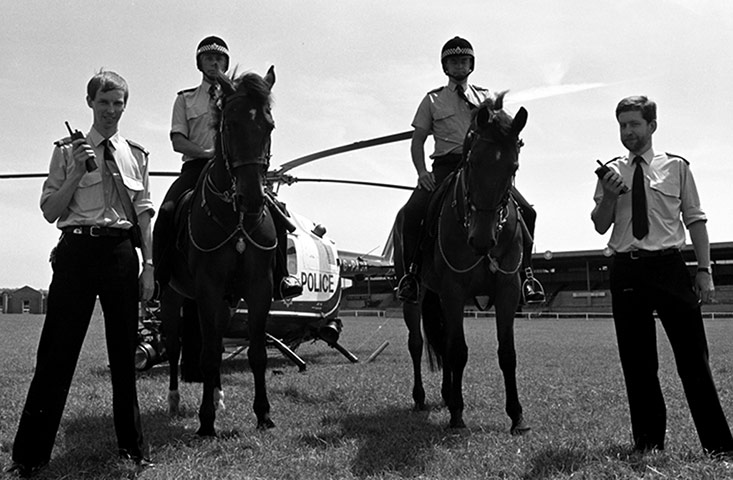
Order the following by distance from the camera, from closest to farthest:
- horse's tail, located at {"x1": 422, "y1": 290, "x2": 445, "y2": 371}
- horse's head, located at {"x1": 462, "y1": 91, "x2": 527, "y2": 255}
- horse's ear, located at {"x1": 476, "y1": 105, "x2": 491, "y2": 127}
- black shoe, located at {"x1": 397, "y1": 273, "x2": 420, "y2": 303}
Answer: horse's head, located at {"x1": 462, "y1": 91, "x2": 527, "y2": 255} → horse's ear, located at {"x1": 476, "y1": 105, "x2": 491, "y2": 127} → black shoe, located at {"x1": 397, "y1": 273, "x2": 420, "y2": 303} → horse's tail, located at {"x1": 422, "y1": 290, "x2": 445, "y2": 371}

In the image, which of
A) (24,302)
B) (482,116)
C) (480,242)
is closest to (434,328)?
(480,242)

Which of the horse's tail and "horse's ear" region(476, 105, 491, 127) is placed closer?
"horse's ear" region(476, 105, 491, 127)

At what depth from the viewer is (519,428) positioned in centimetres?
573

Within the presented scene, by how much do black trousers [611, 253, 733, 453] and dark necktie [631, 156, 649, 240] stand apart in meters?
0.21

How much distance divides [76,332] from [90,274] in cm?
38

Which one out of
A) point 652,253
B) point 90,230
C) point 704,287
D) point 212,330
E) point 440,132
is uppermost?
point 440,132

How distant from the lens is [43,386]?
14.4 feet

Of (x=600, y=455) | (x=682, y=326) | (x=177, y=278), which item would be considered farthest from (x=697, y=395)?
(x=177, y=278)

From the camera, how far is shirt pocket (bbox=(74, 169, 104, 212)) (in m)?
4.45

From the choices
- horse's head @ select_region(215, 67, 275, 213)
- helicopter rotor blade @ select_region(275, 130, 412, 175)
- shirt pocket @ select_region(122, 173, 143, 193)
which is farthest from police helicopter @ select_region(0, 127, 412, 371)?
shirt pocket @ select_region(122, 173, 143, 193)

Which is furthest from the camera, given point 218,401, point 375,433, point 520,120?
point 218,401

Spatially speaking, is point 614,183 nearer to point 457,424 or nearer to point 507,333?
point 507,333

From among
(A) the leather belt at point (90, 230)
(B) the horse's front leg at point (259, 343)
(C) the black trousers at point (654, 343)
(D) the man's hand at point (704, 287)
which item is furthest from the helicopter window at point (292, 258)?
(D) the man's hand at point (704, 287)

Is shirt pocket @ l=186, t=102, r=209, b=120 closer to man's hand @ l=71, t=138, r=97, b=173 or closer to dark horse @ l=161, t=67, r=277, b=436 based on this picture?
dark horse @ l=161, t=67, r=277, b=436
